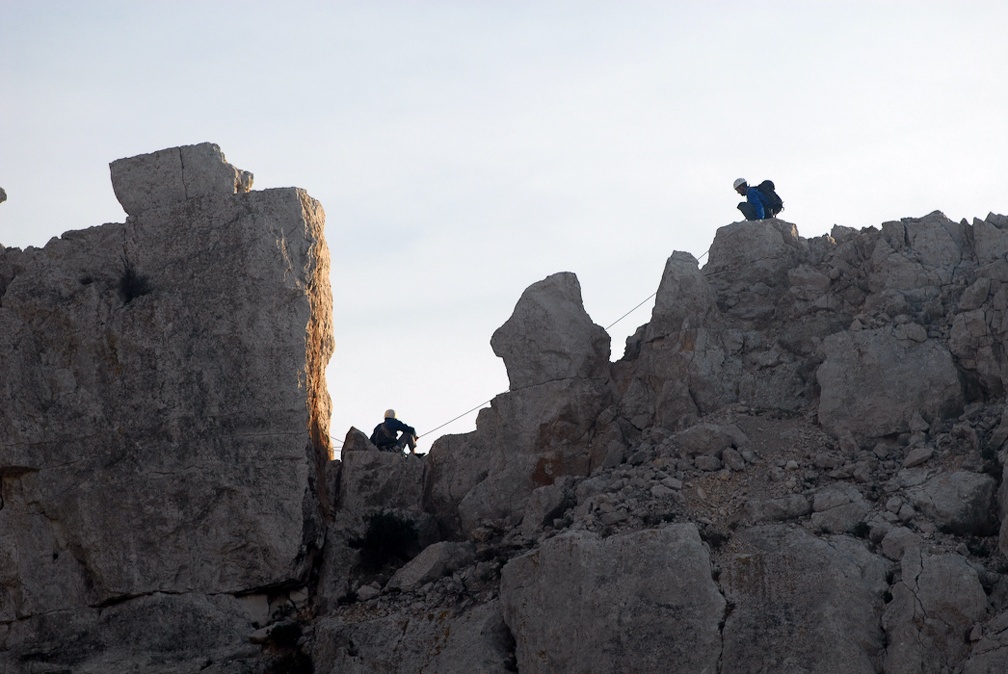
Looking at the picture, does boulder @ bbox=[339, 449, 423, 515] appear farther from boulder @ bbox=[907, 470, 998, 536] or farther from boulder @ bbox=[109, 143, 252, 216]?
boulder @ bbox=[907, 470, 998, 536]

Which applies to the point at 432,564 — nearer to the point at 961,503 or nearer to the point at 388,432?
the point at 388,432

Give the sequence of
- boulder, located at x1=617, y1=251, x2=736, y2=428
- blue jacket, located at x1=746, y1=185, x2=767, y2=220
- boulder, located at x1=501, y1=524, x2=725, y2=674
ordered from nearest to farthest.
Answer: boulder, located at x1=501, y1=524, x2=725, y2=674 → boulder, located at x1=617, y1=251, x2=736, y2=428 → blue jacket, located at x1=746, y1=185, x2=767, y2=220

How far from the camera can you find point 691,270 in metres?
23.5

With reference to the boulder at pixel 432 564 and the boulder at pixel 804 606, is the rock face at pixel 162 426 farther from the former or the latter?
the boulder at pixel 804 606

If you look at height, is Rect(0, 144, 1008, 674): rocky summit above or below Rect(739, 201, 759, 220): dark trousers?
below

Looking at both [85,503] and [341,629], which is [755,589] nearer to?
[341,629]

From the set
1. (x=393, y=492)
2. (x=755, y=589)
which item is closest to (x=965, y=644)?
(x=755, y=589)

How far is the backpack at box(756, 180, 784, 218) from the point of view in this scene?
2522cm

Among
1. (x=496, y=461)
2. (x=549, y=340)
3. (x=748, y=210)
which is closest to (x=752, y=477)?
(x=549, y=340)

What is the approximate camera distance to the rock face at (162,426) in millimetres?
21328

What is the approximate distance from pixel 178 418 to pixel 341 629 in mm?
4394

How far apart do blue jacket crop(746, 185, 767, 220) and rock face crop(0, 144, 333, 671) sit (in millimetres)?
8322

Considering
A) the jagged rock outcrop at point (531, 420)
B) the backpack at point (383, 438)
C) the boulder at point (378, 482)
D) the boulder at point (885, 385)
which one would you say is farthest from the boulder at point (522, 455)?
the boulder at point (885, 385)

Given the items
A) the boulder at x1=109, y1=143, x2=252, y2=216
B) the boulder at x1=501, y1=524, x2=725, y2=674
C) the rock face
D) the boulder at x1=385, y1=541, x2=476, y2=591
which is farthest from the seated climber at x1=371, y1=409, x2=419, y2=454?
the boulder at x1=501, y1=524, x2=725, y2=674
